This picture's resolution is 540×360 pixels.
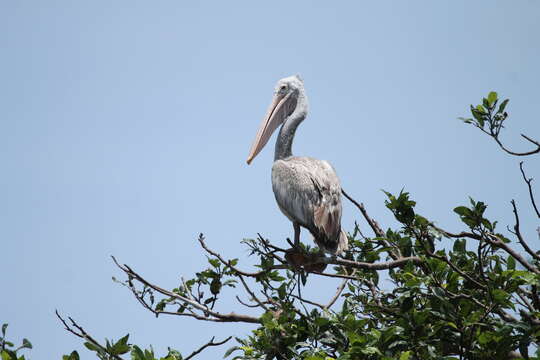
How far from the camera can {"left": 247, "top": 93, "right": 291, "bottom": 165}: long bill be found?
7094 millimetres

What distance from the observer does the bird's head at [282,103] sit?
720cm

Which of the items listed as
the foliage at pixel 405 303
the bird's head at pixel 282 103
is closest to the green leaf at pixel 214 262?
the foliage at pixel 405 303

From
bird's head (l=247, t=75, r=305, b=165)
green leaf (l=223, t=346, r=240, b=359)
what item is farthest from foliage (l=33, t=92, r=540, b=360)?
bird's head (l=247, t=75, r=305, b=165)


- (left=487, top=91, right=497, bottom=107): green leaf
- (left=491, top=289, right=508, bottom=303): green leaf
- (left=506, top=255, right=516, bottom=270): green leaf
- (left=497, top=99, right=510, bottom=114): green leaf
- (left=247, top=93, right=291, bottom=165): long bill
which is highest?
(left=247, top=93, right=291, bottom=165): long bill

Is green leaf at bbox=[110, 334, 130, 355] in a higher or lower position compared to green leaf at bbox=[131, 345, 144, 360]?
higher

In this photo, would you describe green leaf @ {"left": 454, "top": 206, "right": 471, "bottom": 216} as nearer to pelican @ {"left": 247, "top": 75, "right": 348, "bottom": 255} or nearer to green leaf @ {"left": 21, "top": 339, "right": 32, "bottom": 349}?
pelican @ {"left": 247, "top": 75, "right": 348, "bottom": 255}

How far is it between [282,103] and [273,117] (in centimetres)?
21

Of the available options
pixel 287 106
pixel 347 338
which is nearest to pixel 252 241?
pixel 347 338

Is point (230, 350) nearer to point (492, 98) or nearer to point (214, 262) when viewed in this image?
point (214, 262)

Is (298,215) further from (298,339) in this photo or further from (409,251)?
(298,339)

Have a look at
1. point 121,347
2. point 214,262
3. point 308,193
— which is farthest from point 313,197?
point 121,347

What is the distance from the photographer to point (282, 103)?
7293 millimetres

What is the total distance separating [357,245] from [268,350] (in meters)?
1.67

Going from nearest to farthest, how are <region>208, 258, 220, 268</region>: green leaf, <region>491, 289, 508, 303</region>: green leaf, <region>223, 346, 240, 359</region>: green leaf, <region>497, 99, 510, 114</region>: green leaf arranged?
Answer: <region>491, 289, 508, 303</region>: green leaf < <region>223, 346, 240, 359</region>: green leaf < <region>497, 99, 510, 114</region>: green leaf < <region>208, 258, 220, 268</region>: green leaf
